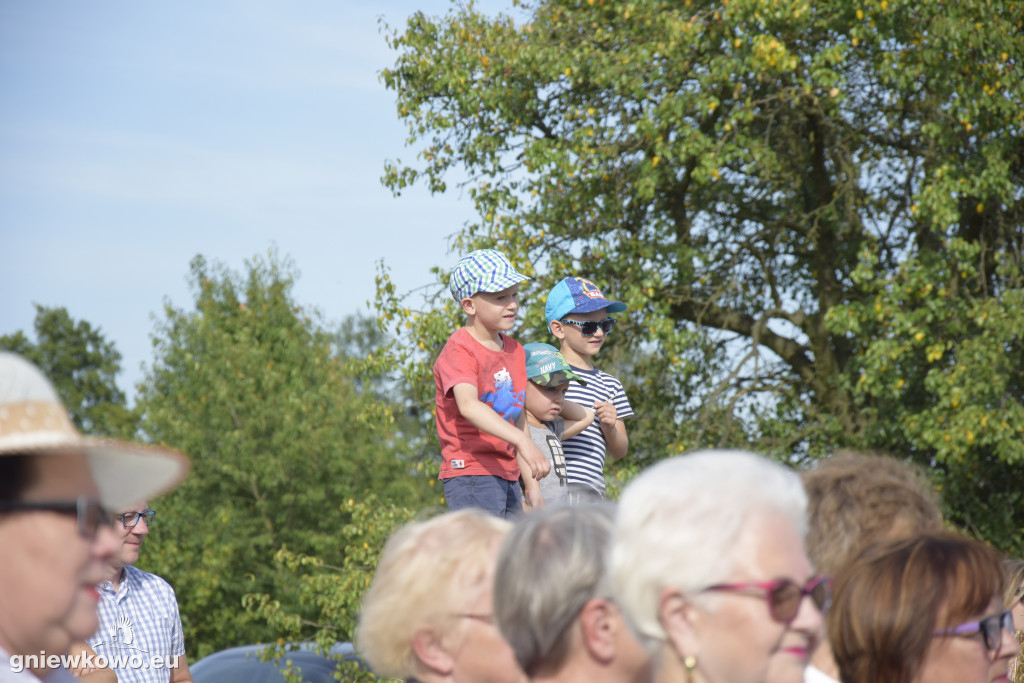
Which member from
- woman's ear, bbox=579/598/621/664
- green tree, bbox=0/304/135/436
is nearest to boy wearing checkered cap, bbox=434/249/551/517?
woman's ear, bbox=579/598/621/664

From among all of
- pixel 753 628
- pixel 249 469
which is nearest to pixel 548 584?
pixel 753 628

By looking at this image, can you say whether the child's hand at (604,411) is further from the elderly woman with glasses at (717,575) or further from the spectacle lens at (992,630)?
the elderly woman with glasses at (717,575)

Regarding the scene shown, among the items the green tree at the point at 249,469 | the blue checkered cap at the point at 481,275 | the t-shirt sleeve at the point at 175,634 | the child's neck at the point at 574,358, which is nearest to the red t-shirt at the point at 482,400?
the blue checkered cap at the point at 481,275

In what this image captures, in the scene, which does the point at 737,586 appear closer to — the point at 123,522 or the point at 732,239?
the point at 123,522

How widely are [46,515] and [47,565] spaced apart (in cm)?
7

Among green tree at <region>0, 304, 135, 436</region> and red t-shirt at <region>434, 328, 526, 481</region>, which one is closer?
red t-shirt at <region>434, 328, 526, 481</region>

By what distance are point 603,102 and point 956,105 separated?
3506 mm

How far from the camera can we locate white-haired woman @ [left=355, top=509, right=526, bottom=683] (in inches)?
89.1

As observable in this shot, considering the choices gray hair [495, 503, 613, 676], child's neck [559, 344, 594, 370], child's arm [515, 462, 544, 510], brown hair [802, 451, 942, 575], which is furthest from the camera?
child's neck [559, 344, 594, 370]

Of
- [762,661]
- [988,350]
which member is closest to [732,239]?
[988,350]

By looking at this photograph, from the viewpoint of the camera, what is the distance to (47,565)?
1569 millimetres

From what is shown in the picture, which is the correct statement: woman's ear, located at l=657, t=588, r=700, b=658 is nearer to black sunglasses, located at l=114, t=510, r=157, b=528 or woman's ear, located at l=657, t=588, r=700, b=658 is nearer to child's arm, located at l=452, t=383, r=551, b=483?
child's arm, located at l=452, t=383, r=551, b=483

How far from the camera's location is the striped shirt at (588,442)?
4.95 m

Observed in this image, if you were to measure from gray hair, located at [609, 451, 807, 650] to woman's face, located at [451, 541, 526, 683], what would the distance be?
470 mm
